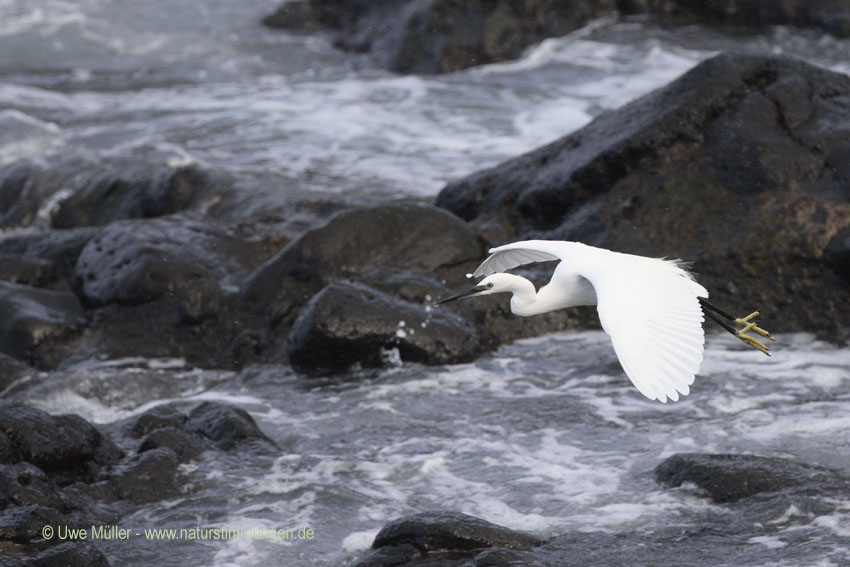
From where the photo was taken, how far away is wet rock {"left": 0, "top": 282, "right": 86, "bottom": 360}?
7.80m

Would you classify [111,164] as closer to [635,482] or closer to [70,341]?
[70,341]

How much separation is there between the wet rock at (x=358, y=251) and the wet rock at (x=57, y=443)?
2.31 metres

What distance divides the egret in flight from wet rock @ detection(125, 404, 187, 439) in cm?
196

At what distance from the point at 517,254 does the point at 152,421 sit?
230 cm

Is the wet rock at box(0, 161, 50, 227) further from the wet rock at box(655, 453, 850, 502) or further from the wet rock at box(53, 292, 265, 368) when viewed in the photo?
the wet rock at box(655, 453, 850, 502)

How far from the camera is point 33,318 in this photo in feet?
26.0

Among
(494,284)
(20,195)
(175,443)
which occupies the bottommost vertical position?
(175,443)

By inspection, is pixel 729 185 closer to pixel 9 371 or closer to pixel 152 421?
pixel 152 421

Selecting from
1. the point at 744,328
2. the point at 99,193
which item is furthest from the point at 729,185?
the point at 99,193

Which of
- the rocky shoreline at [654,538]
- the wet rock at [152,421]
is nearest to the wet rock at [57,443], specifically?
the wet rock at [152,421]

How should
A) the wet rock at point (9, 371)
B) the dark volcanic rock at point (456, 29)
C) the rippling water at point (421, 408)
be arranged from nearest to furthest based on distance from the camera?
the rippling water at point (421, 408) < the wet rock at point (9, 371) < the dark volcanic rock at point (456, 29)

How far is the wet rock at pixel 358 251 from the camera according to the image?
795cm

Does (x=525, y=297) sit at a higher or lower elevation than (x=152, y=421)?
higher

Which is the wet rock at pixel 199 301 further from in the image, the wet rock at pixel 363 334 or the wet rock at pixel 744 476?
the wet rock at pixel 744 476
